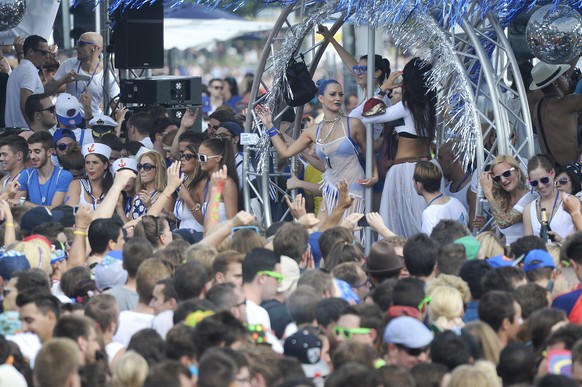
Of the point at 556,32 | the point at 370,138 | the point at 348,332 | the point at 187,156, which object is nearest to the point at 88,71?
the point at 187,156

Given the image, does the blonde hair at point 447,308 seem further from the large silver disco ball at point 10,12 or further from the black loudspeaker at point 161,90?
the black loudspeaker at point 161,90

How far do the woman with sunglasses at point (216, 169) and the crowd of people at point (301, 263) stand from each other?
2 centimetres

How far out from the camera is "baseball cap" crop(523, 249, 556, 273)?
7.16m

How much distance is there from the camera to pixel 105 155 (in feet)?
36.7

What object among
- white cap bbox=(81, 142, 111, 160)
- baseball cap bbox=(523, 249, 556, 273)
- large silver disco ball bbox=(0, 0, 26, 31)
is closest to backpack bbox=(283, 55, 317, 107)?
white cap bbox=(81, 142, 111, 160)

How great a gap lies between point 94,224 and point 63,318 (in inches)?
90.9

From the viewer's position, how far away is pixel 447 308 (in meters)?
6.39

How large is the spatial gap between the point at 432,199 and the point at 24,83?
6.12 meters

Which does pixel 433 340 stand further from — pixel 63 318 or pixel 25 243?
pixel 25 243

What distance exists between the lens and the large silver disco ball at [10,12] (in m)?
12.6

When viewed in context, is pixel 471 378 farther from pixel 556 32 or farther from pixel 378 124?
pixel 378 124

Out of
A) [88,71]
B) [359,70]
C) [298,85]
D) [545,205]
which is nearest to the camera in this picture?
[545,205]

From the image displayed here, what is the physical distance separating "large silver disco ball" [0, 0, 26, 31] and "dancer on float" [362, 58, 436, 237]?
427 centimetres

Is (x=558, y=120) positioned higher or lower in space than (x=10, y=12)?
lower
